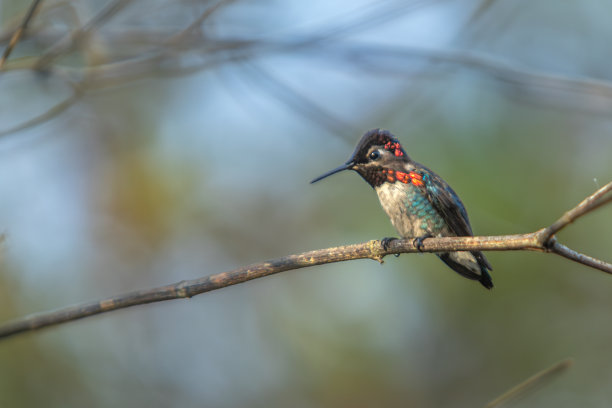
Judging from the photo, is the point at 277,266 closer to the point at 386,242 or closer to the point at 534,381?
the point at 386,242

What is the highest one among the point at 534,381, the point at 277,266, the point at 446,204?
the point at 277,266

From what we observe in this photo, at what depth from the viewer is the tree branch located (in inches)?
72.7

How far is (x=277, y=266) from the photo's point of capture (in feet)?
7.47

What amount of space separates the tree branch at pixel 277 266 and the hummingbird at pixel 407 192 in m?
1.08

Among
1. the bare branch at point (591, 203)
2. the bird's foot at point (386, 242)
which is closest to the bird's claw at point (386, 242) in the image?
the bird's foot at point (386, 242)

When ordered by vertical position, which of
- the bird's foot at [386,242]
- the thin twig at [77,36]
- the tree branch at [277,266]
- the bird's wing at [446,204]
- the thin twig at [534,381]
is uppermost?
the thin twig at [77,36]

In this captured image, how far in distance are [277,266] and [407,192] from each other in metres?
1.61

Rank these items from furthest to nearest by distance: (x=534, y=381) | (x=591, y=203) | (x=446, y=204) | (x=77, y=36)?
(x=446, y=204), (x=77, y=36), (x=534, y=381), (x=591, y=203)

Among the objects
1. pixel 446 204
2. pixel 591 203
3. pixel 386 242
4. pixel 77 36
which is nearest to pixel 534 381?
pixel 386 242

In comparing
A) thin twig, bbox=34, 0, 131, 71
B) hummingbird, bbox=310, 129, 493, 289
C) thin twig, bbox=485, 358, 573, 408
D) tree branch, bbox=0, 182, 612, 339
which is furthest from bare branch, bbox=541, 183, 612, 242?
thin twig, bbox=34, 0, 131, 71

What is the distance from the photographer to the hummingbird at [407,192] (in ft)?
11.9

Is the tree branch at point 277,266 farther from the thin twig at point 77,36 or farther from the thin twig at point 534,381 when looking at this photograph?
the thin twig at point 77,36

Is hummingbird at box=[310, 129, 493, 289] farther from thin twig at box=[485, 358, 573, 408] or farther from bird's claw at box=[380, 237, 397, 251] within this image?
thin twig at box=[485, 358, 573, 408]

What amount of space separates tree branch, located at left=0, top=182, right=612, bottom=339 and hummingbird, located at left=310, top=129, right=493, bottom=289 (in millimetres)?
1084
